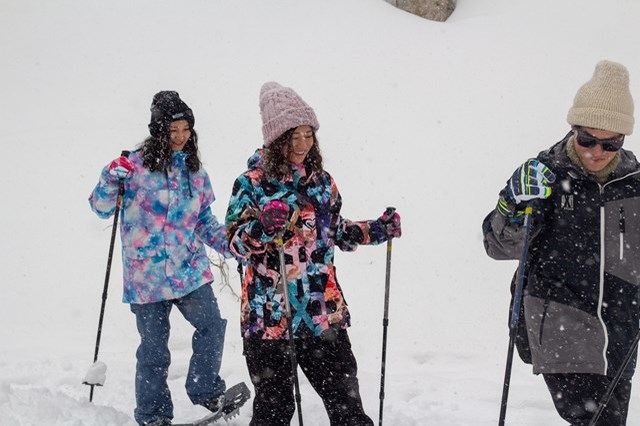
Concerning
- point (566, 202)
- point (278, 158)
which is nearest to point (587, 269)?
point (566, 202)

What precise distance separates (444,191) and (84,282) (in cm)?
502

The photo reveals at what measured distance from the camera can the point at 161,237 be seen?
4469mm

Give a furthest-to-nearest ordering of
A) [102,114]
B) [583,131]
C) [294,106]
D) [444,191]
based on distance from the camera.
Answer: [102,114], [444,191], [294,106], [583,131]

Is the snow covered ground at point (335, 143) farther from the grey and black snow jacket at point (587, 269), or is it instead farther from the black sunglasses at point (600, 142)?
the black sunglasses at point (600, 142)

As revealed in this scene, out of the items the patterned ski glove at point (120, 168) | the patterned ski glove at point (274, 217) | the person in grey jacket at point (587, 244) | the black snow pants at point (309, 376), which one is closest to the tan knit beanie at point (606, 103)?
the person in grey jacket at point (587, 244)

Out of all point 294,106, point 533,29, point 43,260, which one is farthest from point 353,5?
point 294,106

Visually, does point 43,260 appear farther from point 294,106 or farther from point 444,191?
point 294,106

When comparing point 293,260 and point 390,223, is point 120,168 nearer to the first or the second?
point 293,260

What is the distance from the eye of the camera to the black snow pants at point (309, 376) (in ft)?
11.3

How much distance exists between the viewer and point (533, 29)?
15445 mm

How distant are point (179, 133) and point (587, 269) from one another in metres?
2.60

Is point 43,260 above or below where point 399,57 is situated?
below

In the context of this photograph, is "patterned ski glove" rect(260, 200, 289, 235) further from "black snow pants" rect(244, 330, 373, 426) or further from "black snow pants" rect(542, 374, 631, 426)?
"black snow pants" rect(542, 374, 631, 426)

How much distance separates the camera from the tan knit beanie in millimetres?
3070
